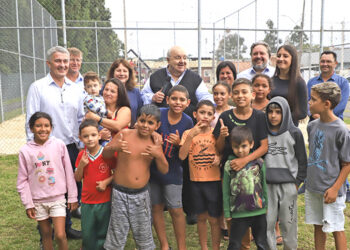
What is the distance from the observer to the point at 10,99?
1240 cm

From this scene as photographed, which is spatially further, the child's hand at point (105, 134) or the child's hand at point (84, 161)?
the child's hand at point (105, 134)

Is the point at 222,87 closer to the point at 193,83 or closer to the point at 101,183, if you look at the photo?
the point at 193,83

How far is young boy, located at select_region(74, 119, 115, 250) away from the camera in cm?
290

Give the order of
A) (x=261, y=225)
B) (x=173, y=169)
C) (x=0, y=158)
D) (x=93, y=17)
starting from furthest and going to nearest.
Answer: (x=93, y=17) → (x=0, y=158) → (x=173, y=169) → (x=261, y=225)

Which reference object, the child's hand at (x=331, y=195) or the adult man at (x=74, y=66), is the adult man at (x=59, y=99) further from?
the child's hand at (x=331, y=195)

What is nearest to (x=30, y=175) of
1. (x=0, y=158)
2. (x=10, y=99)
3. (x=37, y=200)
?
(x=37, y=200)

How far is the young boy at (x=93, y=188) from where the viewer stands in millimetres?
2904

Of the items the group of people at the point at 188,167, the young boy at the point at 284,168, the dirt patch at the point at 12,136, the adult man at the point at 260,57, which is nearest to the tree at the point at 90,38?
the dirt patch at the point at 12,136

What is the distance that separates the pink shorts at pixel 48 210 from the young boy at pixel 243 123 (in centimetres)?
154

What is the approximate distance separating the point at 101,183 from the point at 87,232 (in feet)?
1.51

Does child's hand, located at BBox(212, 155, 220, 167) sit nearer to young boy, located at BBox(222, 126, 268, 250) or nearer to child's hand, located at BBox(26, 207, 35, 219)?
young boy, located at BBox(222, 126, 268, 250)

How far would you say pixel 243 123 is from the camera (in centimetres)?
293

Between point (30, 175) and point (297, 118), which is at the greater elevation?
point (297, 118)

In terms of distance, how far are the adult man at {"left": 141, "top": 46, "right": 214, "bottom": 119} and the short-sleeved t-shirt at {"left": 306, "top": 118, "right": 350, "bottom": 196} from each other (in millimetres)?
1283
